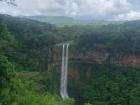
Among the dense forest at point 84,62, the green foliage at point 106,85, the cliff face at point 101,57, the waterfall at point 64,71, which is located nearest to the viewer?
the green foliage at point 106,85

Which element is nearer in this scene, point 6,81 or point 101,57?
point 6,81

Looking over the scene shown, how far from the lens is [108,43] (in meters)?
58.1

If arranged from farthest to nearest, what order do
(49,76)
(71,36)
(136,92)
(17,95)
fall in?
(71,36)
(49,76)
(136,92)
(17,95)

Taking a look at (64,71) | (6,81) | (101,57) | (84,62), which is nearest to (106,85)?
(101,57)

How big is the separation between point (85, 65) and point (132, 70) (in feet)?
23.0

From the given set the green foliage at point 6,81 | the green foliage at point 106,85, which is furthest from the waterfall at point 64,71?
the green foliage at point 6,81

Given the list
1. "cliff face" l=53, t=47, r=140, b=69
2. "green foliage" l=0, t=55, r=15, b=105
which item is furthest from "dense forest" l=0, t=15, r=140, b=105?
"green foliage" l=0, t=55, r=15, b=105

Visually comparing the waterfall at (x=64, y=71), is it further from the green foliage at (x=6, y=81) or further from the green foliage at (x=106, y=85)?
the green foliage at (x=6, y=81)

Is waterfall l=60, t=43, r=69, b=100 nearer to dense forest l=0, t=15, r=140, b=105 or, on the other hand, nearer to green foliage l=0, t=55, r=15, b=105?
dense forest l=0, t=15, r=140, b=105

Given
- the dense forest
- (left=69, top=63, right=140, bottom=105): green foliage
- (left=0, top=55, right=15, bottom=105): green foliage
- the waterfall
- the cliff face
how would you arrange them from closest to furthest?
(left=0, top=55, right=15, bottom=105): green foliage
(left=69, top=63, right=140, bottom=105): green foliage
the dense forest
the waterfall
the cliff face

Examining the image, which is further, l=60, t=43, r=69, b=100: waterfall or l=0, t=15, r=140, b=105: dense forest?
l=60, t=43, r=69, b=100: waterfall

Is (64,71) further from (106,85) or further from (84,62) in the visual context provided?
(106,85)

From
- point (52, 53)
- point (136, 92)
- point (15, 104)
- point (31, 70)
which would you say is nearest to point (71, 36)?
point (52, 53)

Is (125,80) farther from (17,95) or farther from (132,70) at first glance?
(17,95)
